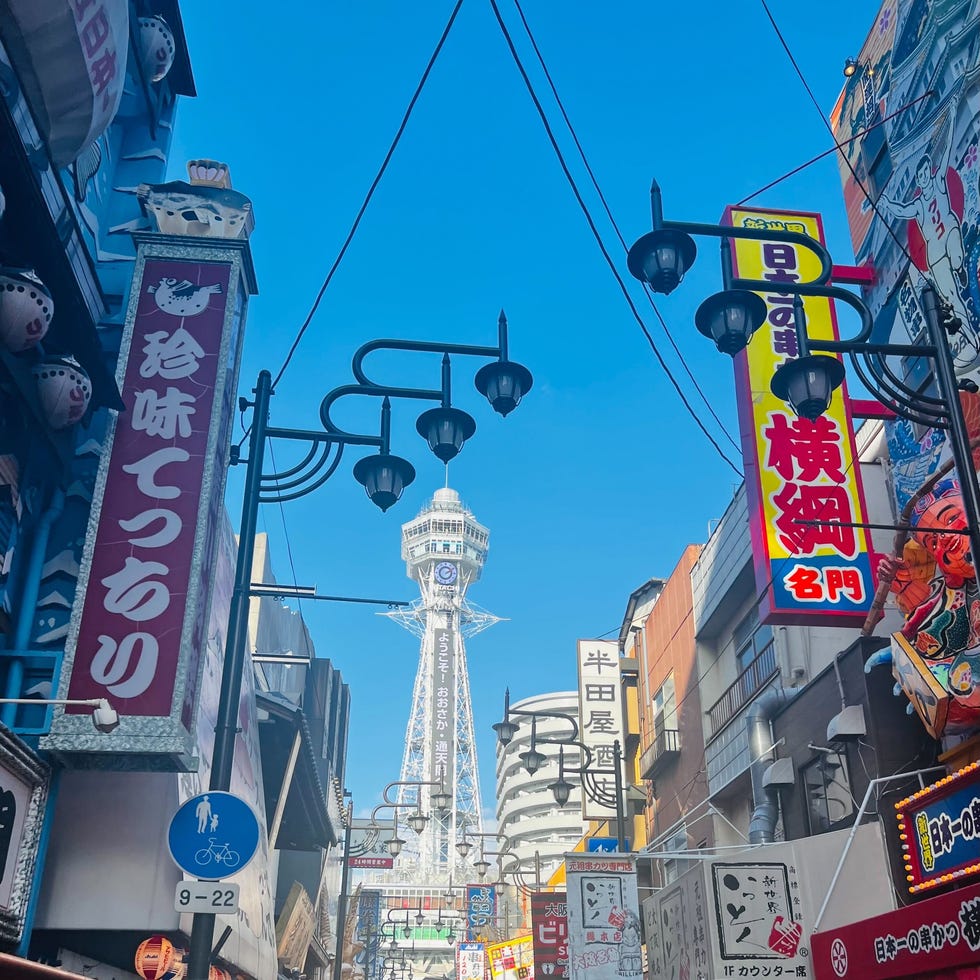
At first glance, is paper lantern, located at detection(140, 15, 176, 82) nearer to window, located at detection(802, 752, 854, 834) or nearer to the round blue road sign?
the round blue road sign

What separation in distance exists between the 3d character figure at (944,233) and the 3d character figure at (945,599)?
193 cm

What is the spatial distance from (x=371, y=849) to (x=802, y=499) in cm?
2473

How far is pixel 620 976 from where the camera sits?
16.0 meters

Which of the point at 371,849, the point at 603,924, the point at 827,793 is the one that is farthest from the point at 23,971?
the point at 371,849

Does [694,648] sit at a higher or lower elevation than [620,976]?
higher

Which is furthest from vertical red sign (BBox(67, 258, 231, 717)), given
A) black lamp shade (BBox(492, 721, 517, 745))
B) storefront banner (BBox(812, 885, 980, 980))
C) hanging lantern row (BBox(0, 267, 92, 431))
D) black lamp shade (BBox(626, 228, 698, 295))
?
black lamp shade (BBox(492, 721, 517, 745))

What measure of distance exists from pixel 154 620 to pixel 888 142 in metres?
13.6

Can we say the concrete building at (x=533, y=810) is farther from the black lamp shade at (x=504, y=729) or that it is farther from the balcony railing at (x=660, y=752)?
the black lamp shade at (x=504, y=729)

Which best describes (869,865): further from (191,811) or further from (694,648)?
(694,648)

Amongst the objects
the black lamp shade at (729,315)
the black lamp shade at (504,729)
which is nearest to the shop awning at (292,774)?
the black lamp shade at (504,729)

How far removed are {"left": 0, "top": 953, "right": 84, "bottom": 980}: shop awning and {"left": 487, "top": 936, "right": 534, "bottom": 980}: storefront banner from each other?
112 feet

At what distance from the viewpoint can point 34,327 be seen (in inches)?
362

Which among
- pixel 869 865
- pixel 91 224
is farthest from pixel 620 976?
pixel 91 224

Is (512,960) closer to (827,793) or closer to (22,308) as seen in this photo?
(827,793)
